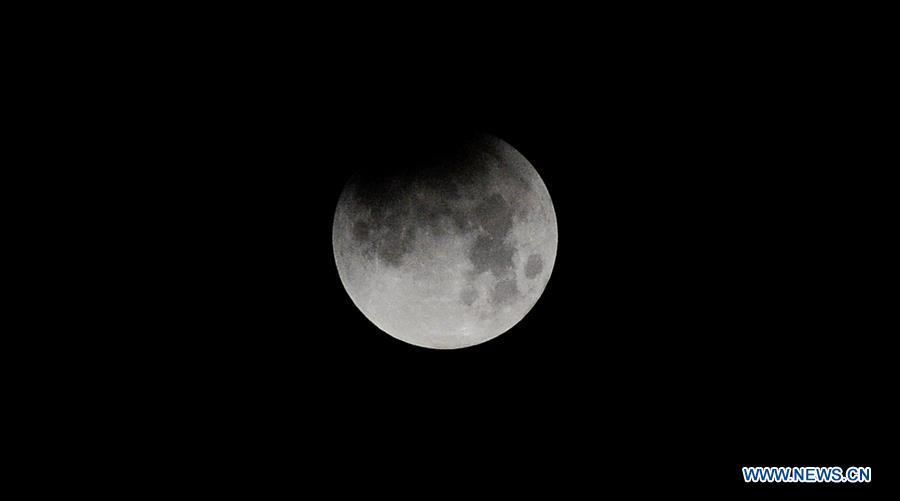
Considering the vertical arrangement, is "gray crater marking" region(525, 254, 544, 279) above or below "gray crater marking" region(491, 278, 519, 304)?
above

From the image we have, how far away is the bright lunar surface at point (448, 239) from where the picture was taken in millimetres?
5066

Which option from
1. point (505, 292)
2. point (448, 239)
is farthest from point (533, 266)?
point (448, 239)

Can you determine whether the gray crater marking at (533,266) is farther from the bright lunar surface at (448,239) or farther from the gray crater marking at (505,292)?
the gray crater marking at (505,292)

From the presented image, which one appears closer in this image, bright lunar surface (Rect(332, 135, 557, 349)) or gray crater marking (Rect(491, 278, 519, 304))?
bright lunar surface (Rect(332, 135, 557, 349))

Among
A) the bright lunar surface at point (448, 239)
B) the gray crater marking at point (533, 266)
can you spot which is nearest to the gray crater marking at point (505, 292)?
the bright lunar surface at point (448, 239)

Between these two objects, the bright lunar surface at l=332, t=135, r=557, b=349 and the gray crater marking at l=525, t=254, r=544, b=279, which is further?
the gray crater marking at l=525, t=254, r=544, b=279

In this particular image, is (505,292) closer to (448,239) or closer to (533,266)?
(533,266)

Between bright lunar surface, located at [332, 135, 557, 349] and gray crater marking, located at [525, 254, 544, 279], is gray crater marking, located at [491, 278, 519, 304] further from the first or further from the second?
gray crater marking, located at [525, 254, 544, 279]

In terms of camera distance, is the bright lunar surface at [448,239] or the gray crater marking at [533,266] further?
the gray crater marking at [533,266]

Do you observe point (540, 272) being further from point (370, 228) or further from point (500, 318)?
point (370, 228)

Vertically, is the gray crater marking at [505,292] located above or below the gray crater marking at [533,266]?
below

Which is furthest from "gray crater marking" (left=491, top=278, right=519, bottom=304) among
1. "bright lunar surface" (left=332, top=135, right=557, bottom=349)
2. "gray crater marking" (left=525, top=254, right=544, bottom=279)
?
"gray crater marking" (left=525, top=254, right=544, bottom=279)

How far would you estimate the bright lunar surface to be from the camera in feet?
16.6

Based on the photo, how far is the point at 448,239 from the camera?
199 inches
